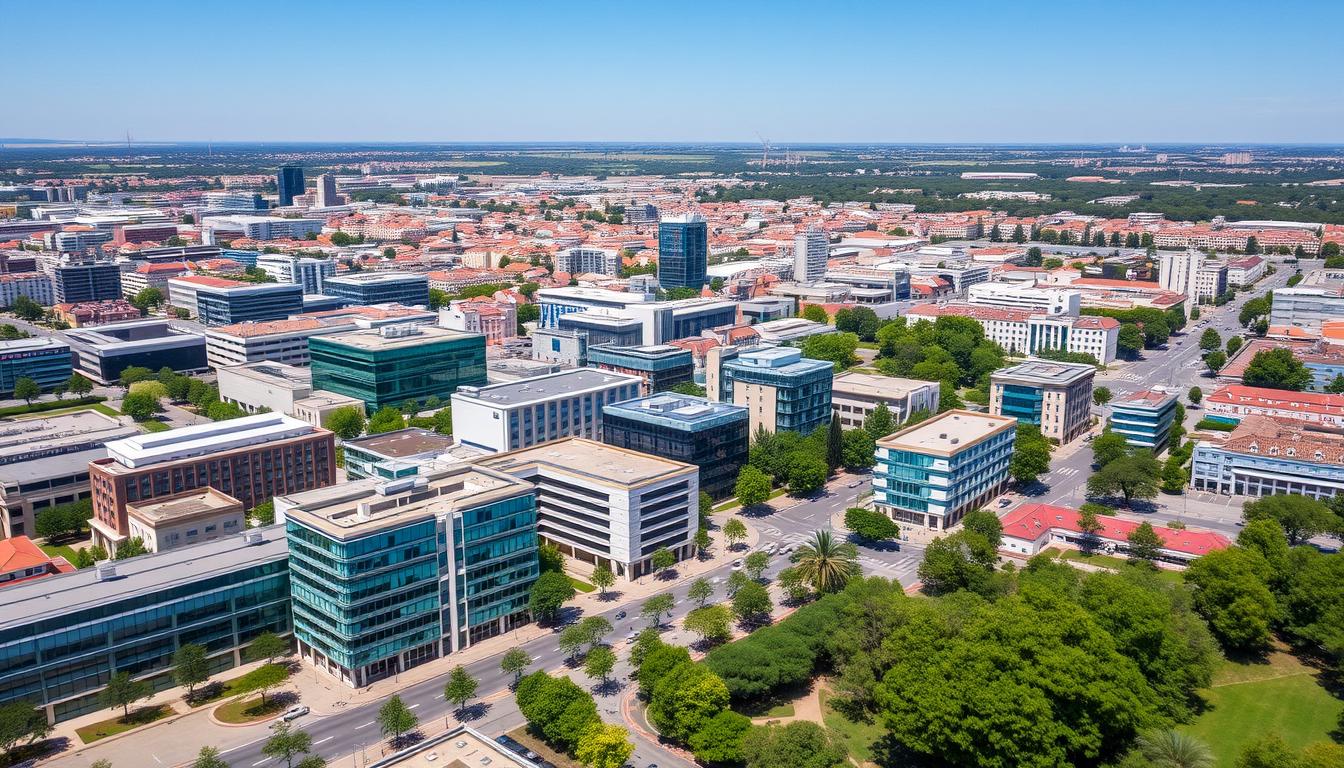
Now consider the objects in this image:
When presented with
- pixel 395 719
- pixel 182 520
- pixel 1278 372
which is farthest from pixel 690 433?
pixel 1278 372

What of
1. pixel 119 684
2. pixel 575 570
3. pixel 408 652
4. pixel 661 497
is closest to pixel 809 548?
pixel 661 497

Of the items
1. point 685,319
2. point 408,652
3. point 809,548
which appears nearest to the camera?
point 408,652

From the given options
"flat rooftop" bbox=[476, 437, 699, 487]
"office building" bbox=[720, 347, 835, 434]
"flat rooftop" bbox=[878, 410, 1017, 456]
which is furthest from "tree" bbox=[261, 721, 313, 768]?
"office building" bbox=[720, 347, 835, 434]

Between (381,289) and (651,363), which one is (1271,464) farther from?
(381,289)

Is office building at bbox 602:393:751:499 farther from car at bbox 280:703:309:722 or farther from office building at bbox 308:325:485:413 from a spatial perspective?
car at bbox 280:703:309:722

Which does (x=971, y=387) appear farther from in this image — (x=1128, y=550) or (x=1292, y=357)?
(x=1128, y=550)

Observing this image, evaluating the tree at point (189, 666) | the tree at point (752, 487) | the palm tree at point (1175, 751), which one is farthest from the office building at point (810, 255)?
the tree at point (189, 666)

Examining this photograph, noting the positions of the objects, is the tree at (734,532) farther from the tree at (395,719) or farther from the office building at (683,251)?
the office building at (683,251)

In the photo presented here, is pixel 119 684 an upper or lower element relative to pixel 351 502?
lower
